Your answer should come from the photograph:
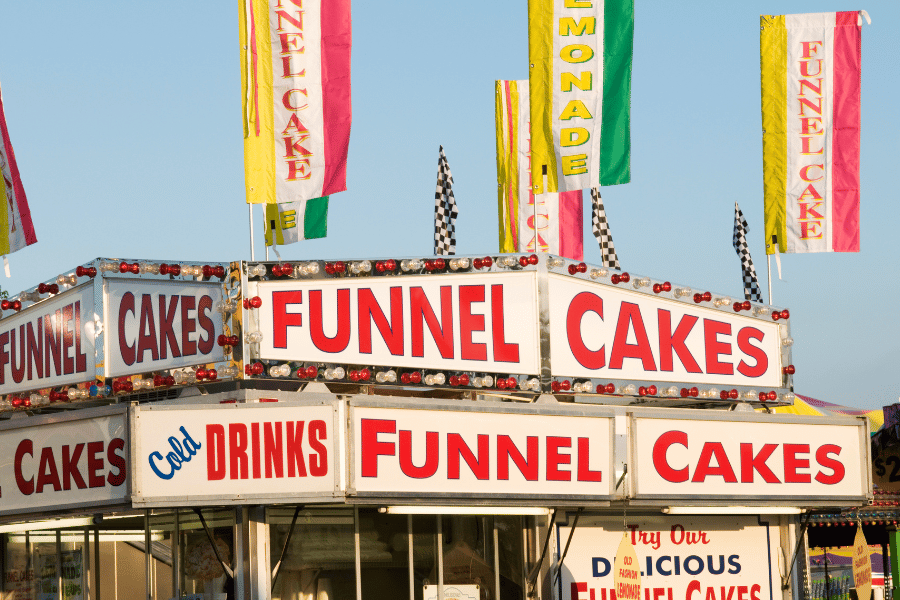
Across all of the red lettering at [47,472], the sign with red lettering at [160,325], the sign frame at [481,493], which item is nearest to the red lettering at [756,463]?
the sign frame at [481,493]

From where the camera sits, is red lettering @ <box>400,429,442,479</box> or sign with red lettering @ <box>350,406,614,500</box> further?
red lettering @ <box>400,429,442,479</box>

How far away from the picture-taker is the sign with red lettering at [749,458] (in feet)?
49.0

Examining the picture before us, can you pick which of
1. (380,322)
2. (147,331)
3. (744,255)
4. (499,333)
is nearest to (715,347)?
(499,333)

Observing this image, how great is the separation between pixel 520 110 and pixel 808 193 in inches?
339

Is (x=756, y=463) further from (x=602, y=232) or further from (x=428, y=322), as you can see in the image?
(x=602, y=232)

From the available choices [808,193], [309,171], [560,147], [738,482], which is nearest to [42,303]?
[309,171]

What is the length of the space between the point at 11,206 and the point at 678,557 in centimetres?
1217

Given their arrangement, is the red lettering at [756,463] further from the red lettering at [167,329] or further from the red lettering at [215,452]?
the red lettering at [167,329]

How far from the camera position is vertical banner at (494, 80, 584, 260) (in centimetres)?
2556

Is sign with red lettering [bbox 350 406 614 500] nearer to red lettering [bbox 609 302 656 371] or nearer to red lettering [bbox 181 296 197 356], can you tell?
red lettering [bbox 609 302 656 371]

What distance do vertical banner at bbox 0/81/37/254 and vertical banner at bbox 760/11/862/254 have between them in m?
12.5

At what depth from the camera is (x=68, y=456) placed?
45.4 feet

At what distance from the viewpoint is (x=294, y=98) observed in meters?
15.2

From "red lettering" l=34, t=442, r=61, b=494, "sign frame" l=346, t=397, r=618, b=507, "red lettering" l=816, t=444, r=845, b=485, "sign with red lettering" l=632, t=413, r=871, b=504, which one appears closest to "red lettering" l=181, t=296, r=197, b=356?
"sign frame" l=346, t=397, r=618, b=507
